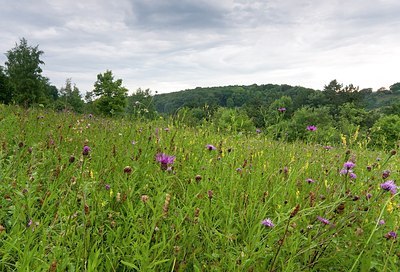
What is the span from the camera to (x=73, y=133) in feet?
12.5

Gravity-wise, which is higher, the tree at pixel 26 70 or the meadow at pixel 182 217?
the tree at pixel 26 70

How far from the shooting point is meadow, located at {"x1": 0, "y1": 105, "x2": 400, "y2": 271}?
1.35 metres

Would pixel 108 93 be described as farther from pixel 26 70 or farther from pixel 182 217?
pixel 182 217

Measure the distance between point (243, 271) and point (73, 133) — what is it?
307 cm

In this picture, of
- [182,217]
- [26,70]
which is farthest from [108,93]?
[182,217]

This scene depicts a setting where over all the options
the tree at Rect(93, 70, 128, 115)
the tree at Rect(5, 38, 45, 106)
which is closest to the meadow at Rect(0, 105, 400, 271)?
the tree at Rect(93, 70, 128, 115)

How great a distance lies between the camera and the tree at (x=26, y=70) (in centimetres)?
4038

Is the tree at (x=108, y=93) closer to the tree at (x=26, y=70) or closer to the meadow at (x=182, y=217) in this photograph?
the tree at (x=26, y=70)

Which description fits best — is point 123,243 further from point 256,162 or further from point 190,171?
point 256,162

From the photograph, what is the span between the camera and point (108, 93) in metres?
40.1

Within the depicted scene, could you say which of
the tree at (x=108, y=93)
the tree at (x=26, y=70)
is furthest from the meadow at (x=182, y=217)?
the tree at (x=26, y=70)

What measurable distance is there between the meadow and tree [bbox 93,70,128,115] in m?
36.6

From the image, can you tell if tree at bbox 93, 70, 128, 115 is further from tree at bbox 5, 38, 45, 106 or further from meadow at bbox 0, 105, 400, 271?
meadow at bbox 0, 105, 400, 271

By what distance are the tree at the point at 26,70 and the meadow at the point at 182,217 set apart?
4307cm
